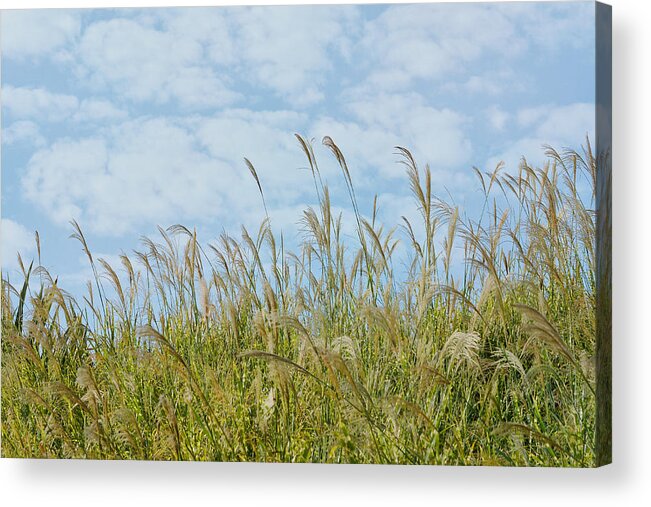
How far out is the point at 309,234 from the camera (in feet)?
18.3

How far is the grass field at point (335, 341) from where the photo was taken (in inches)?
211

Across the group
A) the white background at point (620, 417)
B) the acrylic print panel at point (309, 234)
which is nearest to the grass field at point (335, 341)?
the acrylic print panel at point (309, 234)

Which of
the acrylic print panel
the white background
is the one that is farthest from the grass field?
the white background

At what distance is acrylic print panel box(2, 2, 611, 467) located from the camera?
17.6ft

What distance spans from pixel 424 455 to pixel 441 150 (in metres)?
1.32

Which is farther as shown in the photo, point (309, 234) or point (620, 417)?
point (309, 234)

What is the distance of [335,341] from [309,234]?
1.60 ft

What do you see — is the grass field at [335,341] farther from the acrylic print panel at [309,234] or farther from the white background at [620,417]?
the white background at [620,417]

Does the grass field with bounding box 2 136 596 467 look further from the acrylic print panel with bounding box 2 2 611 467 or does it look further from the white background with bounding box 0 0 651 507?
the white background with bounding box 0 0 651 507

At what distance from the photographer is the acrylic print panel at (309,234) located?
535 cm

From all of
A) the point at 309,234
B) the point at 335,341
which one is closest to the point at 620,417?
the point at 335,341

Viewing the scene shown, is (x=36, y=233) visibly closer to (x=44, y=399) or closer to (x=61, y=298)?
(x=61, y=298)

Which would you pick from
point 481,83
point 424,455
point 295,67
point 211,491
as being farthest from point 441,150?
point 211,491

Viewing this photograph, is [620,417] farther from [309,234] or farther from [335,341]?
[309,234]
